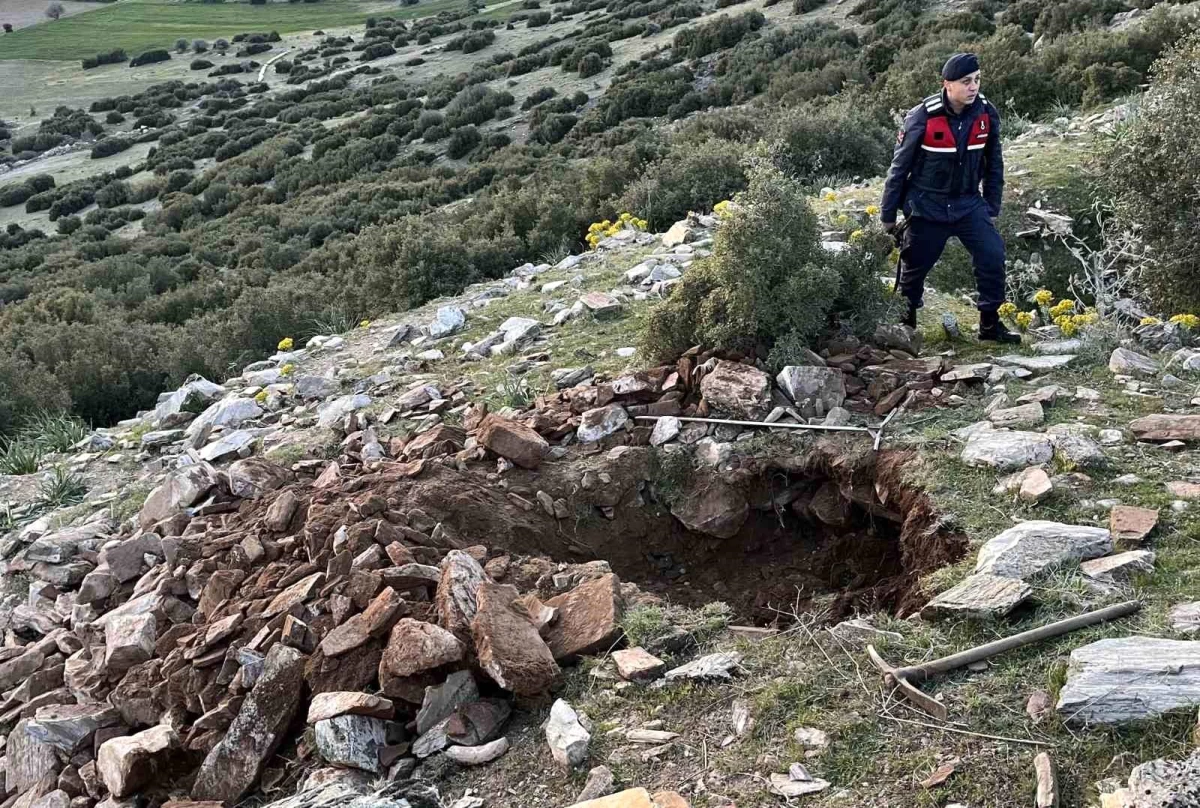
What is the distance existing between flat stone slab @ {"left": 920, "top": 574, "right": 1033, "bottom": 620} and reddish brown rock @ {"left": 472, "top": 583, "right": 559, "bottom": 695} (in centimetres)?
135

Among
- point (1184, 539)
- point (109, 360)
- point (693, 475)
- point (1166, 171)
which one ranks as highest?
point (1166, 171)

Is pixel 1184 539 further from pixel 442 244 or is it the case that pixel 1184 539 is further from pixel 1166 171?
pixel 442 244

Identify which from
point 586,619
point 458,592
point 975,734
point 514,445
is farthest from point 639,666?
point 514,445

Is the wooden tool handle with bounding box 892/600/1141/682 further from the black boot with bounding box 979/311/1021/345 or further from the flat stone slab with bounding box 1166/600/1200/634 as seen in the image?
the black boot with bounding box 979/311/1021/345

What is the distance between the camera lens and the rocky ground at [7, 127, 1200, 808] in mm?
2709

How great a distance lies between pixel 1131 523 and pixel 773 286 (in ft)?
7.83

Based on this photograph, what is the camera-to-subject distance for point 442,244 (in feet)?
34.0

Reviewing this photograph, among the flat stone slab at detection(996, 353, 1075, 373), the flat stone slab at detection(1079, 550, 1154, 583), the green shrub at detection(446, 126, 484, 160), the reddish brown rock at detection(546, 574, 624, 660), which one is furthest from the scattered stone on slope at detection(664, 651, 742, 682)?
the green shrub at detection(446, 126, 484, 160)

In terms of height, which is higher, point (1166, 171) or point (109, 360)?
point (1166, 171)

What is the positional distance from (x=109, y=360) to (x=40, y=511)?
5523mm

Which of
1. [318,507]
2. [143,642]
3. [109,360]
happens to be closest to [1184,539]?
[318,507]

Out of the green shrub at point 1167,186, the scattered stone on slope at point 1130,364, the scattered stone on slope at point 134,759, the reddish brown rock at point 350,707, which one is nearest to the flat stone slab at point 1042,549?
the scattered stone on slope at point 1130,364

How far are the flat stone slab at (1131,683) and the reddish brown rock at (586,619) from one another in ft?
5.00

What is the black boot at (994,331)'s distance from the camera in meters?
5.57
